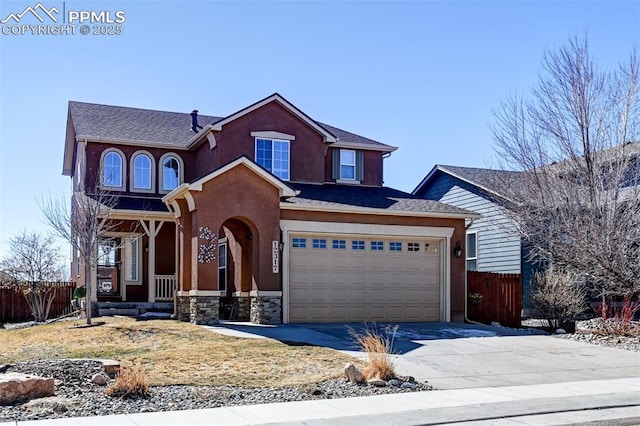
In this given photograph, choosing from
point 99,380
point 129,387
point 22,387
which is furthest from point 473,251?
point 22,387

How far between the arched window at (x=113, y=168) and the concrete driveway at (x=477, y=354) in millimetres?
8616

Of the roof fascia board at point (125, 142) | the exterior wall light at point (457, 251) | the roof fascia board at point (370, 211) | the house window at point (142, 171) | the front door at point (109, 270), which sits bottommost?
the front door at point (109, 270)

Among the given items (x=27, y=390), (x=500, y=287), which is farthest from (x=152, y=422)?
(x=500, y=287)

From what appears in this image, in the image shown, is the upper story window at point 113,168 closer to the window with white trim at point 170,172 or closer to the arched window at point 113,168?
the arched window at point 113,168

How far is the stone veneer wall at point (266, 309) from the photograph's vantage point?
778 inches

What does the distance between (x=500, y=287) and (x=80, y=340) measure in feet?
44.5

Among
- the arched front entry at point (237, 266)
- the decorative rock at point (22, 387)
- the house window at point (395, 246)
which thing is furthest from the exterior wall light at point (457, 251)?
the decorative rock at point (22, 387)

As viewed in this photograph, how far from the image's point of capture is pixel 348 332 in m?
18.5

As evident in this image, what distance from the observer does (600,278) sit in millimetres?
19938

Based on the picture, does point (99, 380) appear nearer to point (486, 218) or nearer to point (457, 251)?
point (457, 251)

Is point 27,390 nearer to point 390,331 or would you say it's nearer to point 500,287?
point 390,331

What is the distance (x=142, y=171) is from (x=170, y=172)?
104 cm

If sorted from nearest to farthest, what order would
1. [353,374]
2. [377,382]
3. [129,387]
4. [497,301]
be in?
[129,387] → [377,382] → [353,374] → [497,301]

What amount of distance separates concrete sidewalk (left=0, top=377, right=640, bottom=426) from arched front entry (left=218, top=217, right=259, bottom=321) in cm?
956
